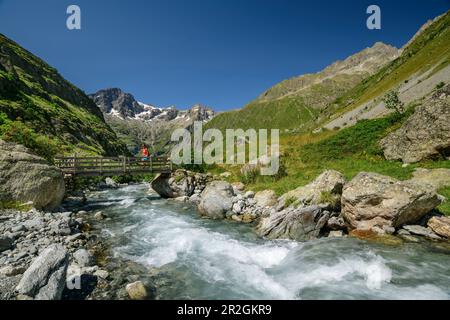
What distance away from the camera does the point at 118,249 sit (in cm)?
1405

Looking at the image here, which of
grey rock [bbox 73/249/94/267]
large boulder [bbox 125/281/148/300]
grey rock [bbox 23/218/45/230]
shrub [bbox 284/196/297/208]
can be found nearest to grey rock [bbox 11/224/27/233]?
grey rock [bbox 23/218/45/230]

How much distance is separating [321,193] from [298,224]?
9.28ft

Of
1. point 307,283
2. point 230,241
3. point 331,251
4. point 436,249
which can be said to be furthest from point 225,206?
point 436,249

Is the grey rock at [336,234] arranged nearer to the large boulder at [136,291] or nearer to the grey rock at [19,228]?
the large boulder at [136,291]

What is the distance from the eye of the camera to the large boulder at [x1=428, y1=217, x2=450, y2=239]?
13.1m

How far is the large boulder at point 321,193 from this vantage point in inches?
657

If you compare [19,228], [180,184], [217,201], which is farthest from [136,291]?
[180,184]

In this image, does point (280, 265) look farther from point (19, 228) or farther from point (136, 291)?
point (19, 228)

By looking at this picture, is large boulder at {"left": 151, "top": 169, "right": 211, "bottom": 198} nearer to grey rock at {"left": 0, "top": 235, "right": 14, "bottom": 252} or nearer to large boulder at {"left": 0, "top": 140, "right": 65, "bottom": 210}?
large boulder at {"left": 0, "top": 140, "right": 65, "bottom": 210}

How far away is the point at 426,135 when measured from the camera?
21.8 m

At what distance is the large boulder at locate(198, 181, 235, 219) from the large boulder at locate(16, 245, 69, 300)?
12994mm

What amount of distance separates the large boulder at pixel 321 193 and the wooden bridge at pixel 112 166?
1727 centimetres
